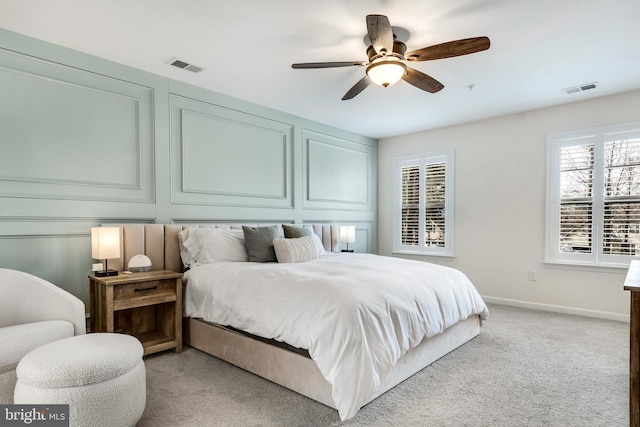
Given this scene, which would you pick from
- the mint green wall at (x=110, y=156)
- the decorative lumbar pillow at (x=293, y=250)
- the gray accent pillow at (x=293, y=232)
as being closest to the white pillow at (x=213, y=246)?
the decorative lumbar pillow at (x=293, y=250)

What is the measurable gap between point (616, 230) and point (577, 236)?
0.38 metres

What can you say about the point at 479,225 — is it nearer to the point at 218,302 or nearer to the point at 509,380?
the point at 509,380

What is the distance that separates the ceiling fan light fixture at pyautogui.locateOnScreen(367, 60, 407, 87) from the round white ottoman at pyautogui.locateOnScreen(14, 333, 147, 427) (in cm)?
247

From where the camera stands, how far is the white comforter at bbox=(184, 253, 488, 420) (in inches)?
78.5

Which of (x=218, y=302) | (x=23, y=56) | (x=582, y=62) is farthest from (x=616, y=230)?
(x=23, y=56)

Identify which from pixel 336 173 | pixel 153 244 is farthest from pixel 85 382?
pixel 336 173

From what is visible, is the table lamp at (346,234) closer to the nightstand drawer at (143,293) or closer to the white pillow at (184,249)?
the white pillow at (184,249)

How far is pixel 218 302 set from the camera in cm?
282

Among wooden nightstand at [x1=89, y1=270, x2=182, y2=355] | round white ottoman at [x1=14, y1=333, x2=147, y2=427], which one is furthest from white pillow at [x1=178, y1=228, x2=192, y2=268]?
round white ottoman at [x1=14, y1=333, x2=147, y2=427]

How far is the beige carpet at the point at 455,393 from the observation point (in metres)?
2.04

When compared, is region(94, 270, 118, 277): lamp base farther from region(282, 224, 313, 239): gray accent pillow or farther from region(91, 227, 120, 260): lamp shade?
region(282, 224, 313, 239): gray accent pillow

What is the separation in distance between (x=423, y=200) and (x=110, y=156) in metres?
4.39

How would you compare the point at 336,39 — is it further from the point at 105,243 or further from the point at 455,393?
the point at 455,393

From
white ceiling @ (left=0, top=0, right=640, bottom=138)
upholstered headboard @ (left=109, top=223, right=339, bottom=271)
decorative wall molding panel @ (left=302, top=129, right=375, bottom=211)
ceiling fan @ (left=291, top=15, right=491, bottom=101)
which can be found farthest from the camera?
decorative wall molding panel @ (left=302, top=129, right=375, bottom=211)
